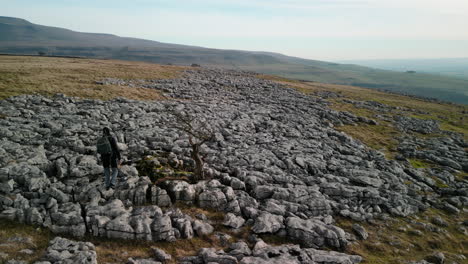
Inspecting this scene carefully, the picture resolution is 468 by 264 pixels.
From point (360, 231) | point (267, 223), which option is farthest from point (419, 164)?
point (267, 223)

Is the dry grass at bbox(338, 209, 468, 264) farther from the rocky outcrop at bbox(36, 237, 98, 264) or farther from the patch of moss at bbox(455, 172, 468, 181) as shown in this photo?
the rocky outcrop at bbox(36, 237, 98, 264)

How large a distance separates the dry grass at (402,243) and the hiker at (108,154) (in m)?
16.8

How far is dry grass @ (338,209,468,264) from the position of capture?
1645 cm

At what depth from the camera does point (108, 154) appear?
58.1ft

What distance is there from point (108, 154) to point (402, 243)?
21586 mm

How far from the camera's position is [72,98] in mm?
35250

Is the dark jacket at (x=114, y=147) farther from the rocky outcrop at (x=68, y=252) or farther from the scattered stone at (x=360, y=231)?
the scattered stone at (x=360, y=231)

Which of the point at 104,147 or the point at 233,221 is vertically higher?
the point at 104,147

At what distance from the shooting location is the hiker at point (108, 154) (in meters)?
17.5

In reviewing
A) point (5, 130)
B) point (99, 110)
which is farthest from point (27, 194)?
point (99, 110)

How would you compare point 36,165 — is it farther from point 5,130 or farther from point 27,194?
point 5,130

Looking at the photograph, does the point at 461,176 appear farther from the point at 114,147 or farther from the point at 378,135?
the point at 114,147

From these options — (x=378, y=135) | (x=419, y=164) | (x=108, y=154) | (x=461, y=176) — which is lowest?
(x=461, y=176)

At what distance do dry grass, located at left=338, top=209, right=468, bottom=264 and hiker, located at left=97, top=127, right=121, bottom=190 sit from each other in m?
16.8
